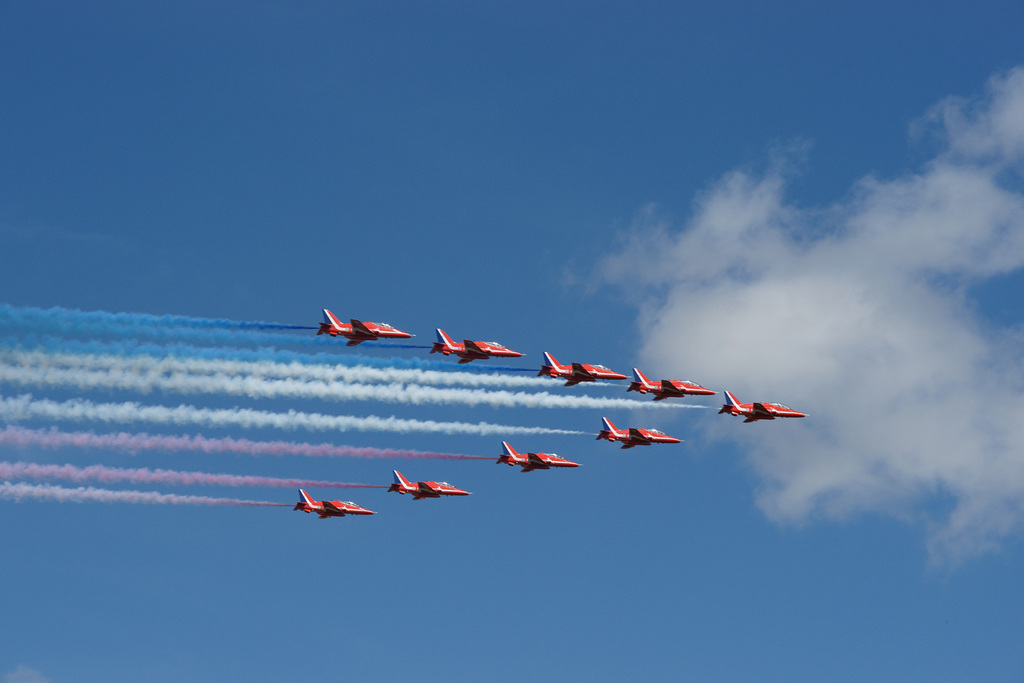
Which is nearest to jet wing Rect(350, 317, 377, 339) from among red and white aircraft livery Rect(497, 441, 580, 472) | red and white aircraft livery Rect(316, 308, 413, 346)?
red and white aircraft livery Rect(316, 308, 413, 346)

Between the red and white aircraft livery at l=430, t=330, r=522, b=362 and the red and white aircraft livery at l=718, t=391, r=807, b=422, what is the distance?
837 inches

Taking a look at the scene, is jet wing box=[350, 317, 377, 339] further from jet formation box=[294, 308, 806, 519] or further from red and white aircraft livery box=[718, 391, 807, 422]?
red and white aircraft livery box=[718, 391, 807, 422]

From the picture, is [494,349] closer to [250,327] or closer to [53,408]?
[250,327]

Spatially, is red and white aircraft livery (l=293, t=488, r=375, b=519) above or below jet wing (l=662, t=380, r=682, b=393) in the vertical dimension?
below

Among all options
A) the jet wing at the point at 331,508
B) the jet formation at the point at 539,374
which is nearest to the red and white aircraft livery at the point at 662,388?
the jet formation at the point at 539,374

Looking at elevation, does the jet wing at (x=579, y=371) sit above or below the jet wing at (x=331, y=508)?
above

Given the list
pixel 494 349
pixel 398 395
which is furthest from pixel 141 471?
pixel 494 349

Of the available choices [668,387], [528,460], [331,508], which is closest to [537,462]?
[528,460]

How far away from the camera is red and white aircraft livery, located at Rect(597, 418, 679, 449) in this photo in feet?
413

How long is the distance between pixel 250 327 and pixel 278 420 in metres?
9.88

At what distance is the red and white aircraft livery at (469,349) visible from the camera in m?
→ 114

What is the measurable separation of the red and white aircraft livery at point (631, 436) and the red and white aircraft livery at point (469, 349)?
14844 mm

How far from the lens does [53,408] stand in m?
100

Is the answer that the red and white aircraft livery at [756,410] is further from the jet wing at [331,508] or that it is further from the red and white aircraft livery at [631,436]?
the jet wing at [331,508]
